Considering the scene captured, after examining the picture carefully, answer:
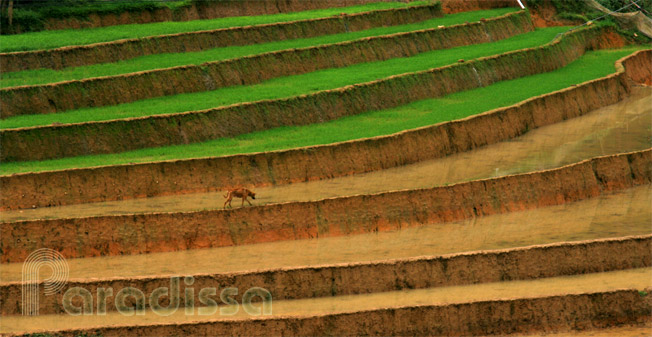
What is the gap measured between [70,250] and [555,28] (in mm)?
19072

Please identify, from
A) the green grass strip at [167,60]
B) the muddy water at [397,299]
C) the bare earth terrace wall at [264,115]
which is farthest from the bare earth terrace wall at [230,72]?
the muddy water at [397,299]

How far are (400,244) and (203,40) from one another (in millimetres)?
10458

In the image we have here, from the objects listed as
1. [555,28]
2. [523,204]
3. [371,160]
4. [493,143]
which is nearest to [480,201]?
[523,204]

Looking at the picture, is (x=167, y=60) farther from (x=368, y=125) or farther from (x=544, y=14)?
(x=544, y=14)

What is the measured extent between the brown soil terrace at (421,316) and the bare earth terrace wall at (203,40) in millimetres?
9690

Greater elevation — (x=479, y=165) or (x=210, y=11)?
(x=210, y=11)

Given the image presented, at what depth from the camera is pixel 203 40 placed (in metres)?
28.3

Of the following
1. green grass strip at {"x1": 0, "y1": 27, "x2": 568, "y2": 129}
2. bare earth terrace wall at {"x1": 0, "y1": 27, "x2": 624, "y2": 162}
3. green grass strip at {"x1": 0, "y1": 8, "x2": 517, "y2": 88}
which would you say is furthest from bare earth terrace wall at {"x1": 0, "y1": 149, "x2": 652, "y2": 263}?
green grass strip at {"x1": 0, "y1": 8, "x2": 517, "y2": 88}

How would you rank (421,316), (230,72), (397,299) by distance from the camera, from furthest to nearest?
(230,72)
(397,299)
(421,316)

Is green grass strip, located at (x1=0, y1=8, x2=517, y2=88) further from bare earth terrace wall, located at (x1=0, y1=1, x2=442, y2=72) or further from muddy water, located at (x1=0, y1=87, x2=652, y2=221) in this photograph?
muddy water, located at (x1=0, y1=87, x2=652, y2=221)

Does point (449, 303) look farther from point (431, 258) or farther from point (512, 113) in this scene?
point (512, 113)

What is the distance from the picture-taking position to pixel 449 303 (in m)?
16.9

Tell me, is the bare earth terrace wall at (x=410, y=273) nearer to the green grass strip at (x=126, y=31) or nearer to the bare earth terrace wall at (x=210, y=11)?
the green grass strip at (x=126, y=31)

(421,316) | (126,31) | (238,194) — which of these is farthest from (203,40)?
(421,316)
